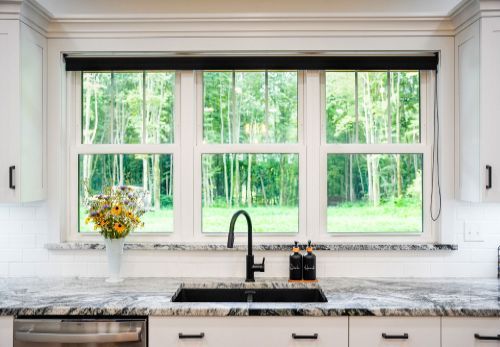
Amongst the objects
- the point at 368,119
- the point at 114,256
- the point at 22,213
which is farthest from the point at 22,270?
the point at 368,119

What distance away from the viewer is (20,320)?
8.25 feet

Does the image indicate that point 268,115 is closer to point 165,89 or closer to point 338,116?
point 338,116

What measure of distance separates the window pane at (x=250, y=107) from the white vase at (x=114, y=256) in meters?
0.87

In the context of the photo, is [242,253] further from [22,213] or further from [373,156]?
[22,213]

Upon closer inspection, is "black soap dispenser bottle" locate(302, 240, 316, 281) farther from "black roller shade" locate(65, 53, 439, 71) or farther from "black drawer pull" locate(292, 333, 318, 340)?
"black roller shade" locate(65, 53, 439, 71)

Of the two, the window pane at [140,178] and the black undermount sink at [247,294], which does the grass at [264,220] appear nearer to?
the window pane at [140,178]

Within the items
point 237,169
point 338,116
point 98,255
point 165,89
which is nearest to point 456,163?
point 338,116

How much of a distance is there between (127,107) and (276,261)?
1.39 m

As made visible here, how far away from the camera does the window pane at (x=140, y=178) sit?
3336 mm

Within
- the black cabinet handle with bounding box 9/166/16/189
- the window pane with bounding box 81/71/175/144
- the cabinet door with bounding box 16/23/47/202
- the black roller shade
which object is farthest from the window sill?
the black roller shade

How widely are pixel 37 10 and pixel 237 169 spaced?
1.53 metres

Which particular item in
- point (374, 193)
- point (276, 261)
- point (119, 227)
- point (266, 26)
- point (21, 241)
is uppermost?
point (266, 26)

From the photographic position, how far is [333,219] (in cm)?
333

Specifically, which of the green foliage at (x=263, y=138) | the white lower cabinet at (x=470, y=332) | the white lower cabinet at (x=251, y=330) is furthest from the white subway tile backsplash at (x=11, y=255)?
the white lower cabinet at (x=470, y=332)
